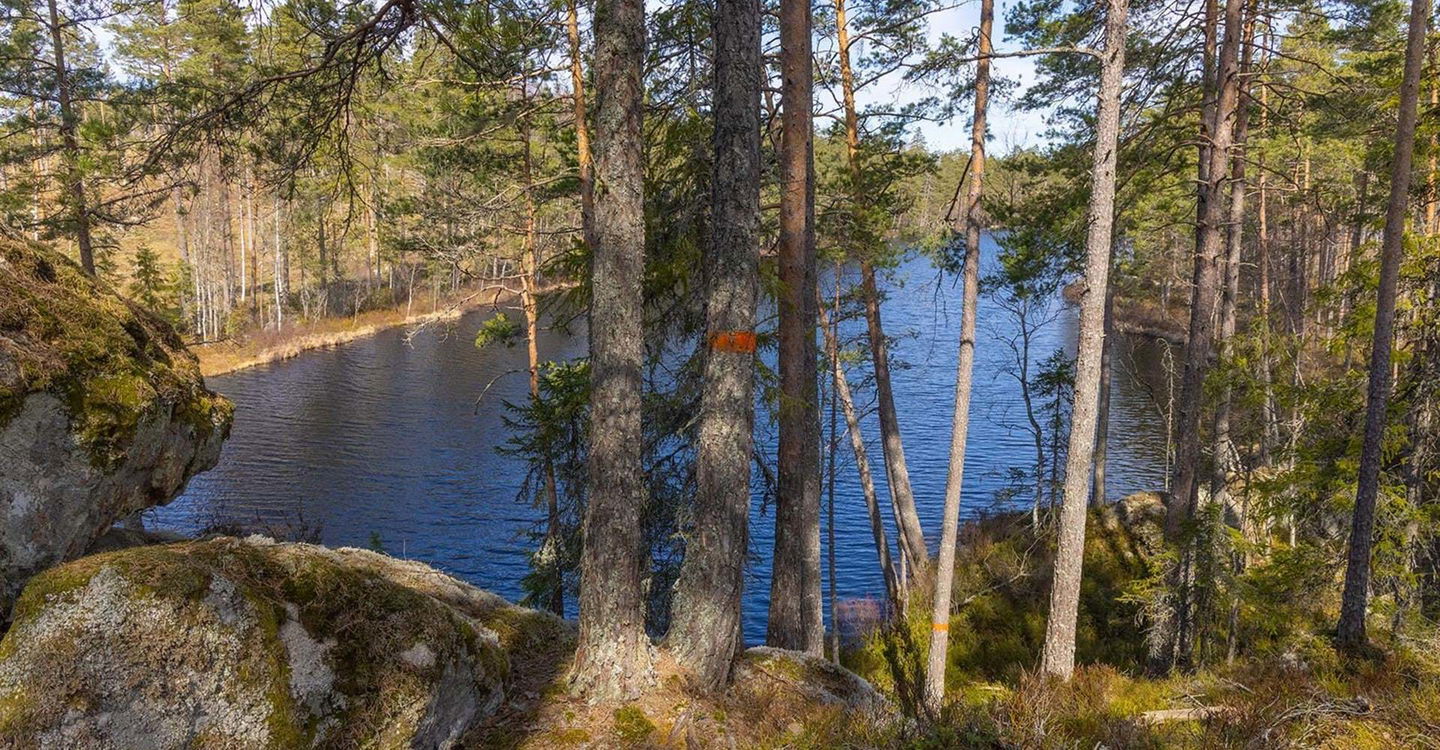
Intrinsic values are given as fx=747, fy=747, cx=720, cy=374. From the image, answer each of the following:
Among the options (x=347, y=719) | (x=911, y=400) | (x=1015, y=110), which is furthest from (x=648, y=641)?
(x=911, y=400)

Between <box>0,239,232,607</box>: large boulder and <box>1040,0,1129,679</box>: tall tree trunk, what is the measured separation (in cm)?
854

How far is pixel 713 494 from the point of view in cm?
582

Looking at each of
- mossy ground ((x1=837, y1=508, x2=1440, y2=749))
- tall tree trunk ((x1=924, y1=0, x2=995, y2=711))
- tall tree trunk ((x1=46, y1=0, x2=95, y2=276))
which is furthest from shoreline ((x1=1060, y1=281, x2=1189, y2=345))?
tall tree trunk ((x1=46, y1=0, x2=95, y2=276))

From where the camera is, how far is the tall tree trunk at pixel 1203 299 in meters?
9.84

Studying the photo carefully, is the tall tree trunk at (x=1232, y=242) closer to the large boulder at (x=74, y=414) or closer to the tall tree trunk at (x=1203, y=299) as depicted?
the tall tree trunk at (x=1203, y=299)

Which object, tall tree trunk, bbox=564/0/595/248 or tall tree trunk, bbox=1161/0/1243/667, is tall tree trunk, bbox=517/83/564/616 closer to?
tall tree trunk, bbox=564/0/595/248

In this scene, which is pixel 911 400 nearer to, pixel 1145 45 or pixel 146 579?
pixel 1145 45

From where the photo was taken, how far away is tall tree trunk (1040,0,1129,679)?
7312mm

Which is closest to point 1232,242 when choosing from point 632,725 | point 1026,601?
point 1026,601

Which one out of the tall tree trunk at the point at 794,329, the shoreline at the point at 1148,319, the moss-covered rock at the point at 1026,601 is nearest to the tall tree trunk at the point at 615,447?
the tall tree trunk at the point at 794,329

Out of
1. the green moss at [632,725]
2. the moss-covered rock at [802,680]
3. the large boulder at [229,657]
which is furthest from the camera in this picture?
the moss-covered rock at [802,680]

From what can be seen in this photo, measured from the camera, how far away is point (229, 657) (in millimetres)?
3660

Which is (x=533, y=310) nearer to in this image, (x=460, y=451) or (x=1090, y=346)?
(x=1090, y=346)

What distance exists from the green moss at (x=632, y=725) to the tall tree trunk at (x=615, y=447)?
0.48 ft
